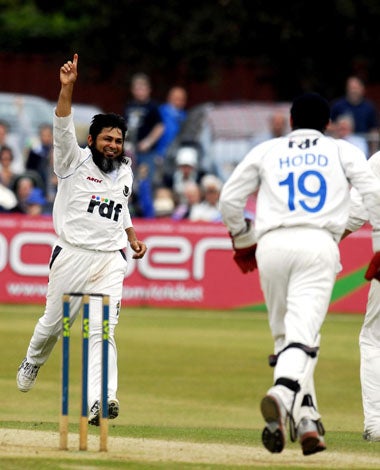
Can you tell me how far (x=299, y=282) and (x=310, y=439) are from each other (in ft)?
2.92

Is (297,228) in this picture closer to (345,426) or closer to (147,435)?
(147,435)

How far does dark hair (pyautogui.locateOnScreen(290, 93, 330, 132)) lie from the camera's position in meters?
8.84

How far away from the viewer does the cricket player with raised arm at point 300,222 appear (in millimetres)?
8461

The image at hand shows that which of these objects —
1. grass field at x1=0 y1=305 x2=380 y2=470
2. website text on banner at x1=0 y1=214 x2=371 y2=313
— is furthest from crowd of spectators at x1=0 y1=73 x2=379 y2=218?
grass field at x1=0 y1=305 x2=380 y2=470

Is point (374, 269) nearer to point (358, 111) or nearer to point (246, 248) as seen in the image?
point (246, 248)

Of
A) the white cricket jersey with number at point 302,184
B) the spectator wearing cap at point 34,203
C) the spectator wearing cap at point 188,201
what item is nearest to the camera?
the white cricket jersey with number at point 302,184

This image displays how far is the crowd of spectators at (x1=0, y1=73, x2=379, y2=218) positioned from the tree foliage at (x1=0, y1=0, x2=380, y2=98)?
5.14 metres

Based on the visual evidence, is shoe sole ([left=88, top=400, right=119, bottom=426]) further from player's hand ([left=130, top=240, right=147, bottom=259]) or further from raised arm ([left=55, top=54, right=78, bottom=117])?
raised arm ([left=55, top=54, right=78, bottom=117])

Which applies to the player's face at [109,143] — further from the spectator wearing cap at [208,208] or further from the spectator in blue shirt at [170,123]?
the spectator in blue shirt at [170,123]

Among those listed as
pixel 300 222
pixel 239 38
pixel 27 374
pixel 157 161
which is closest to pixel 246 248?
pixel 300 222

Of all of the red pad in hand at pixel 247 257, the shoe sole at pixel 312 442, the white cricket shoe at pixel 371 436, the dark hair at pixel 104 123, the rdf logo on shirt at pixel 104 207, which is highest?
the dark hair at pixel 104 123

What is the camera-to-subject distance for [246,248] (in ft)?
29.5

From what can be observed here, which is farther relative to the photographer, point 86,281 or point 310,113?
point 86,281

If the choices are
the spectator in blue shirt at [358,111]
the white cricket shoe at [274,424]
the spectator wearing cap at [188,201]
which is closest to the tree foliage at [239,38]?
the spectator in blue shirt at [358,111]
